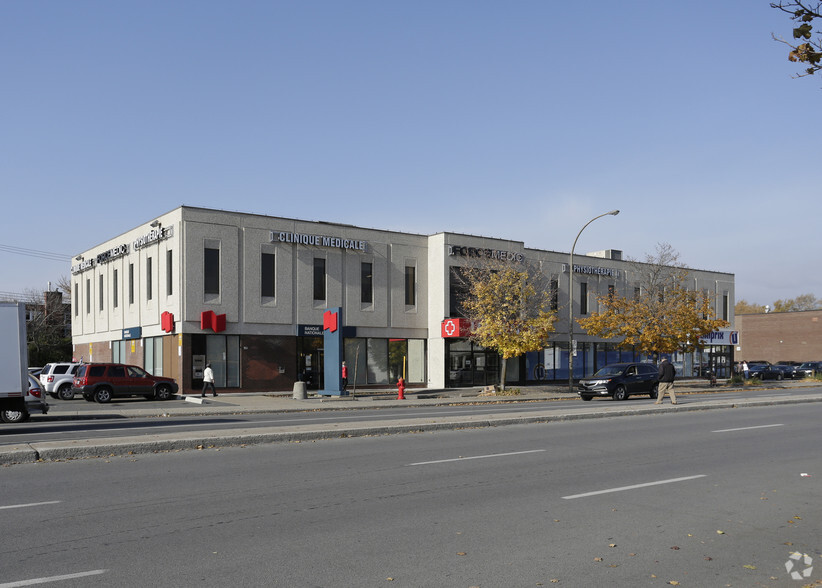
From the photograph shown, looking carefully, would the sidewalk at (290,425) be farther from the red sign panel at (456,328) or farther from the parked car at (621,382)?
the red sign panel at (456,328)

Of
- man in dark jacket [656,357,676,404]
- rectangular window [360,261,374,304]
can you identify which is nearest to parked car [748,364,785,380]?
rectangular window [360,261,374,304]

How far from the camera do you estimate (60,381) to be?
3512 cm

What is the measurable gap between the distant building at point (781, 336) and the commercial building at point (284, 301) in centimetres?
5135

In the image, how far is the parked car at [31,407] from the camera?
829 inches

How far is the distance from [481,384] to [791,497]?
36.8 meters

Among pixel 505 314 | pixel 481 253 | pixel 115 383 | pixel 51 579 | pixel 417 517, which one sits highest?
pixel 481 253

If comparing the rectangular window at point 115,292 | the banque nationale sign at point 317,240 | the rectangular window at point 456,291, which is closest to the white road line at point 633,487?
the banque nationale sign at point 317,240

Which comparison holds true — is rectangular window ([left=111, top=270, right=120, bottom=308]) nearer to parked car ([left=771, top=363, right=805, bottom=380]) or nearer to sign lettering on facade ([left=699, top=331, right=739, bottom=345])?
sign lettering on facade ([left=699, top=331, right=739, bottom=345])

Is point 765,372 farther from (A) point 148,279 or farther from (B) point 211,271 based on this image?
(A) point 148,279

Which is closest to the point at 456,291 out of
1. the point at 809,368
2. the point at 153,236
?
the point at 153,236

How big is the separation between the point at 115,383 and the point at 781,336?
275ft

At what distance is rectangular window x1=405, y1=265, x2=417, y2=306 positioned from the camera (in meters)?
45.7

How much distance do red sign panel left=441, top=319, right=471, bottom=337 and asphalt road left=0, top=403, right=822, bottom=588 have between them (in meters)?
28.9

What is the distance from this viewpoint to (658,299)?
51031 millimetres
